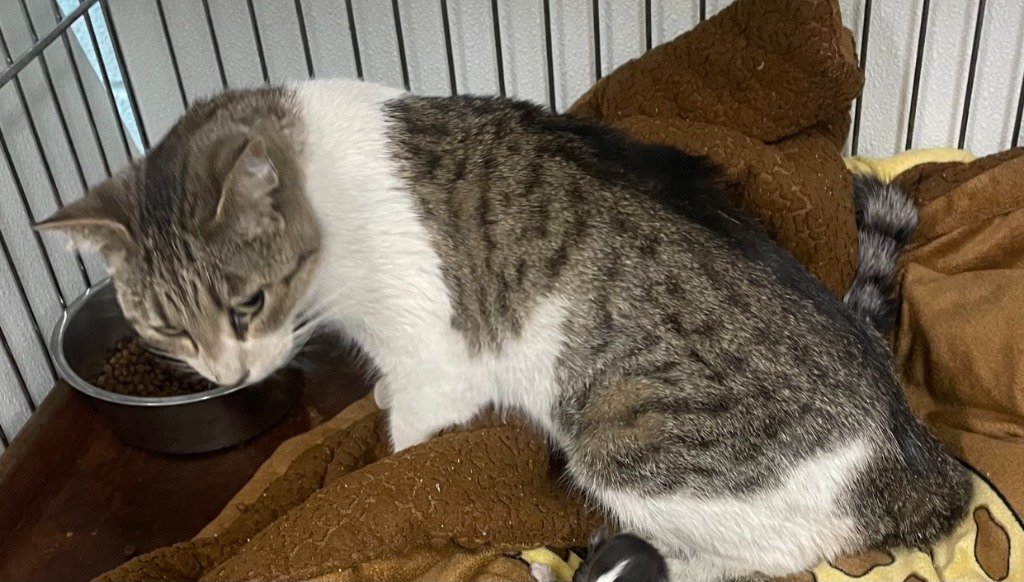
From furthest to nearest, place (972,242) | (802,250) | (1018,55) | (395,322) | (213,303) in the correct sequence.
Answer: (1018,55), (972,242), (802,250), (395,322), (213,303)

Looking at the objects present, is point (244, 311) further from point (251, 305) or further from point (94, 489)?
point (94, 489)

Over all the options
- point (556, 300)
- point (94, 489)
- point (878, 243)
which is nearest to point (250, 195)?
point (556, 300)

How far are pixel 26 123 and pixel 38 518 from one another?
0.77 meters

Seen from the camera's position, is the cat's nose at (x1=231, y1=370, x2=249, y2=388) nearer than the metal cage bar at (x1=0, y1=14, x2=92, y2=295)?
Yes

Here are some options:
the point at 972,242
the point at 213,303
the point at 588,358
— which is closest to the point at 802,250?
the point at 972,242

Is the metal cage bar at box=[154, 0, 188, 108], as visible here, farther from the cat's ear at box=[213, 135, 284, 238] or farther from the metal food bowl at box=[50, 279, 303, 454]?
the cat's ear at box=[213, 135, 284, 238]

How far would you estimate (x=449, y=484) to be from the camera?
140 cm

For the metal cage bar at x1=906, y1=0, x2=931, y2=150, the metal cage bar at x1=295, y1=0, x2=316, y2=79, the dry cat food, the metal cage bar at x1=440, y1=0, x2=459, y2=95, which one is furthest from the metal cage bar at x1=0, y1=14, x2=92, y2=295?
the metal cage bar at x1=906, y1=0, x2=931, y2=150

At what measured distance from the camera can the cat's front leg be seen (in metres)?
1.44

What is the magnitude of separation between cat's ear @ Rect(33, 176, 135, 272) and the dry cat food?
56 cm

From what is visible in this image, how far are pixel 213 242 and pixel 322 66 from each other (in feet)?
3.22

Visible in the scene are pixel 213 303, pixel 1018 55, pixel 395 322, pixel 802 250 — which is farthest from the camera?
pixel 1018 55

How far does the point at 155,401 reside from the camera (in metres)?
1.66

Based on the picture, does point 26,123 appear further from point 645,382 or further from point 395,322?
point 645,382
